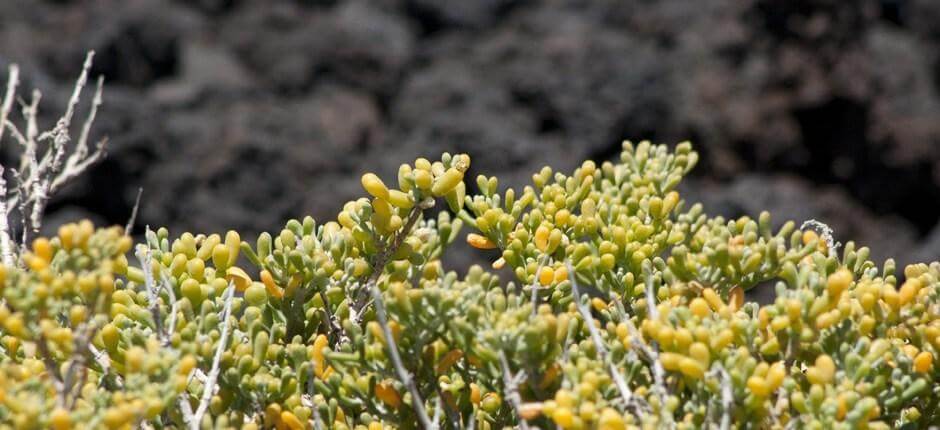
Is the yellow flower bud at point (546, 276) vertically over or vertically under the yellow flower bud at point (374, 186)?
under

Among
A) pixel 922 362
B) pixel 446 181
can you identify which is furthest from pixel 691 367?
pixel 446 181

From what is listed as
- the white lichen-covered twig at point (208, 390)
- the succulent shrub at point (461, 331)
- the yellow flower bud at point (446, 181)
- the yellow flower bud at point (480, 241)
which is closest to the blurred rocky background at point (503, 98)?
the yellow flower bud at point (480, 241)

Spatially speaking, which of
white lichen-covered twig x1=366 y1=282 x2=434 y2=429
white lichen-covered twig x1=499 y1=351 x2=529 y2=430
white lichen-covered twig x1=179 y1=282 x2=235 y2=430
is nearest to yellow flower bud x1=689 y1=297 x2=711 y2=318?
white lichen-covered twig x1=499 y1=351 x2=529 y2=430

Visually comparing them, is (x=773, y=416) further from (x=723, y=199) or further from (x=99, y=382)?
(x=723, y=199)

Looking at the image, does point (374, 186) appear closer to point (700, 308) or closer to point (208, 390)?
point (208, 390)

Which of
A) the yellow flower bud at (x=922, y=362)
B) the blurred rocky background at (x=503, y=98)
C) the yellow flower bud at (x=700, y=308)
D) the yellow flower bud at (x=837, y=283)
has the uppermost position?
the blurred rocky background at (x=503, y=98)

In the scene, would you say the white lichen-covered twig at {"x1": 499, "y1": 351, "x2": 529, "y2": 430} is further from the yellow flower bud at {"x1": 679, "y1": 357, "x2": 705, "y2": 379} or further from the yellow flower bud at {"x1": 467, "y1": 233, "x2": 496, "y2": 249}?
the yellow flower bud at {"x1": 467, "y1": 233, "x2": 496, "y2": 249}

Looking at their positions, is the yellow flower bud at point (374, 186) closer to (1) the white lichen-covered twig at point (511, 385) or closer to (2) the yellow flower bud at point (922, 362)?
(1) the white lichen-covered twig at point (511, 385)

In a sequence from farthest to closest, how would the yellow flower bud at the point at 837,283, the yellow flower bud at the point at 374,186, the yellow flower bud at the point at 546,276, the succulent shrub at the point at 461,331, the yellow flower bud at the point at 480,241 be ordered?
1. the yellow flower bud at the point at 480,241
2. the yellow flower bud at the point at 546,276
3. the yellow flower bud at the point at 374,186
4. the yellow flower bud at the point at 837,283
5. the succulent shrub at the point at 461,331
